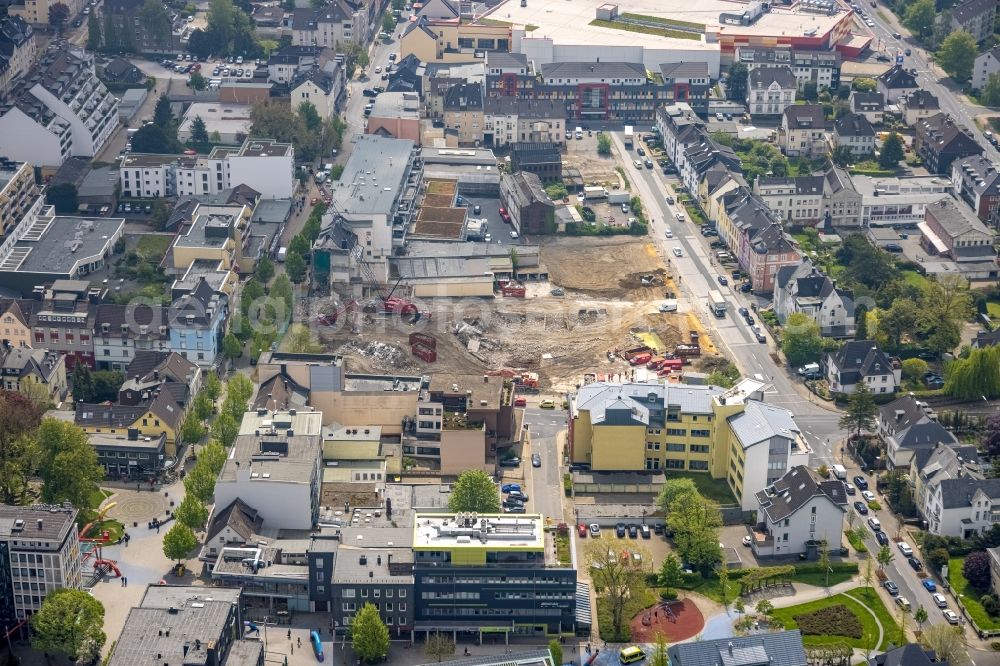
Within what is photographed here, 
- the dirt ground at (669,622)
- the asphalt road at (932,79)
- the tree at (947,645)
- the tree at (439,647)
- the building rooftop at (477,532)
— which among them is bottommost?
the asphalt road at (932,79)

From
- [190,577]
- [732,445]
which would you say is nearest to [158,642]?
[190,577]

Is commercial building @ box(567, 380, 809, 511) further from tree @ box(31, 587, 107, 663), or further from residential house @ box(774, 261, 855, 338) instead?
tree @ box(31, 587, 107, 663)

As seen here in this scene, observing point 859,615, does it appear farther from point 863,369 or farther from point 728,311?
point 728,311

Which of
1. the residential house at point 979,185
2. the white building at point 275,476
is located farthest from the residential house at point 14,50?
the residential house at point 979,185

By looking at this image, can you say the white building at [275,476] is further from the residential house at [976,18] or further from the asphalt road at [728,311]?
the residential house at [976,18]

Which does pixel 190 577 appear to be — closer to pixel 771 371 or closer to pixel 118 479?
pixel 118 479

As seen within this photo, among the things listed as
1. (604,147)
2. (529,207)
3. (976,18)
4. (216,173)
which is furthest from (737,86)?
(216,173)
